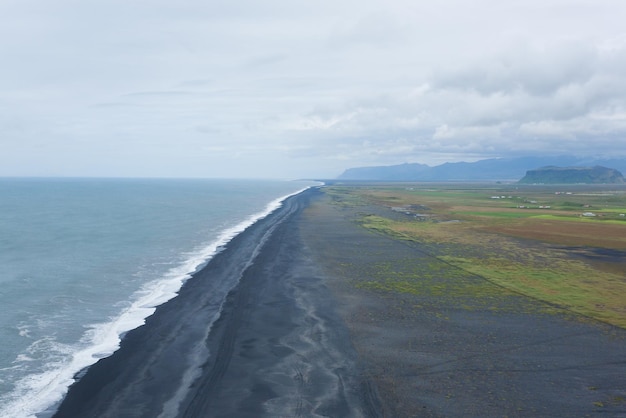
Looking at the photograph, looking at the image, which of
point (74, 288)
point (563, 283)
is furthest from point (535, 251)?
point (74, 288)

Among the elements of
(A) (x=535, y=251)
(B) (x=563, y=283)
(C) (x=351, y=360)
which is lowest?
(C) (x=351, y=360)

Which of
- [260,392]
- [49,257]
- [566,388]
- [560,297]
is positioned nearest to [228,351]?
[260,392]

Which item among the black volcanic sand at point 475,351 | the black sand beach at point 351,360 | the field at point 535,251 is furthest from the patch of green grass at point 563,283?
the black sand beach at point 351,360

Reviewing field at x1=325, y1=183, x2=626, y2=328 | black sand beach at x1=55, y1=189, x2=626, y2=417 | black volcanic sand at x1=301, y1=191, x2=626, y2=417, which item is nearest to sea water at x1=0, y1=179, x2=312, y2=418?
black sand beach at x1=55, y1=189, x2=626, y2=417

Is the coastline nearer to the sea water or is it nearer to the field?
the sea water

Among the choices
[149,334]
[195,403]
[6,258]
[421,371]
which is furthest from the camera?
[6,258]

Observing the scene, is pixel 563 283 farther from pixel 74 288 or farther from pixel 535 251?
pixel 74 288

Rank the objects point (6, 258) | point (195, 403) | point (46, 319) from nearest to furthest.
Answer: point (195, 403) → point (46, 319) → point (6, 258)

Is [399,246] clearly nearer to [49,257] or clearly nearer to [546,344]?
[546,344]

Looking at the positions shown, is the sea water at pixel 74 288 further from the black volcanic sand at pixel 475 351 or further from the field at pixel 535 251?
the field at pixel 535 251
